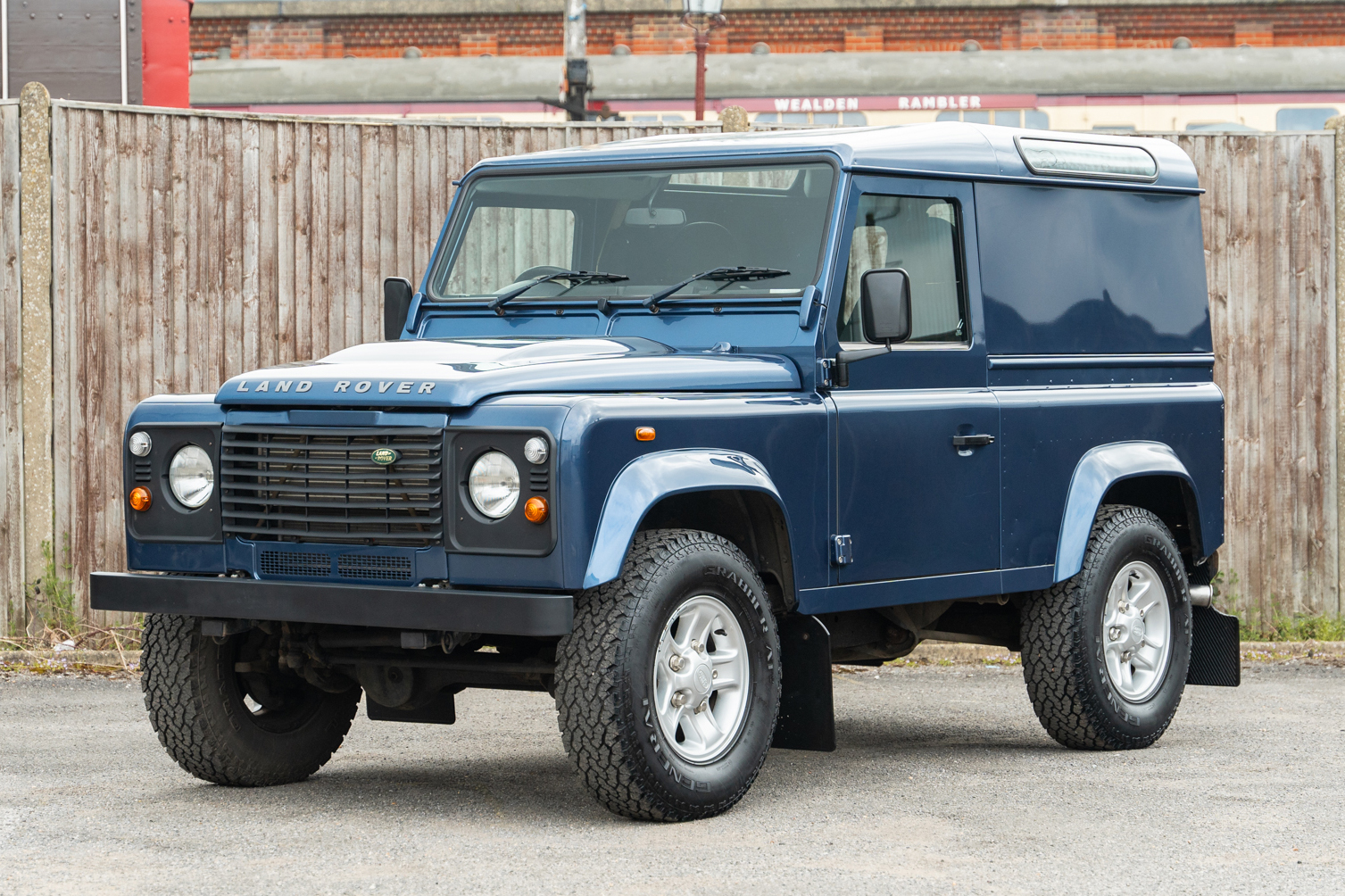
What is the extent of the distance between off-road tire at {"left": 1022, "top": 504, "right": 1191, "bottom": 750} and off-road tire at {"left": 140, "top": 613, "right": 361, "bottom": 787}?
2.95 meters

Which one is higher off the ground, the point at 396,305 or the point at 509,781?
the point at 396,305

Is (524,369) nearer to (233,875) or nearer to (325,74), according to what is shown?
(233,875)

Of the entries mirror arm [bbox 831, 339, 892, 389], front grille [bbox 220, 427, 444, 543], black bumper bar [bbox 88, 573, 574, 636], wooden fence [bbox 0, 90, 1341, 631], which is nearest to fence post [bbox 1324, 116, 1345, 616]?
wooden fence [bbox 0, 90, 1341, 631]

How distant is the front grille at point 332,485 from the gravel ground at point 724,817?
0.92 meters

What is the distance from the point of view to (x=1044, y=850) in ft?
17.8

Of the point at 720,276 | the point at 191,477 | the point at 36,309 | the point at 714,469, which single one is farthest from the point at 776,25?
the point at 714,469

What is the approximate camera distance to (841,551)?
6.37m

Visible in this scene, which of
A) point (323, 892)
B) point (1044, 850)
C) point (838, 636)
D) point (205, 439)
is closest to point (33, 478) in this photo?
point (205, 439)

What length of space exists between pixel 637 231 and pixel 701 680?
1.91 m

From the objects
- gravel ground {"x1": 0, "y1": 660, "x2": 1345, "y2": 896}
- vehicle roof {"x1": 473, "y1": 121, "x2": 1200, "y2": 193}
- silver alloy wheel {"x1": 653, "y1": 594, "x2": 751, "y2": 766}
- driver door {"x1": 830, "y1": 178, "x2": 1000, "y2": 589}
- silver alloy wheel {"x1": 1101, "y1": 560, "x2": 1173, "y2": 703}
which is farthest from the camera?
silver alloy wheel {"x1": 1101, "y1": 560, "x2": 1173, "y2": 703}

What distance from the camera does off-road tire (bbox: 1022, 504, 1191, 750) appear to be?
23.8 feet

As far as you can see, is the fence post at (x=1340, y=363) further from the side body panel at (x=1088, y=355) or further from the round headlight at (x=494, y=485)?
the round headlight at (x=494, y=485)

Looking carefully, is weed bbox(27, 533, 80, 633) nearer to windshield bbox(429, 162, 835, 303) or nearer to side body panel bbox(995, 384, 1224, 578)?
windshield bbox(429, 162, 835, 303)

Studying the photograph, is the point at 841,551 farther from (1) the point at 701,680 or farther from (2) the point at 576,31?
(2) the point at 576,31
